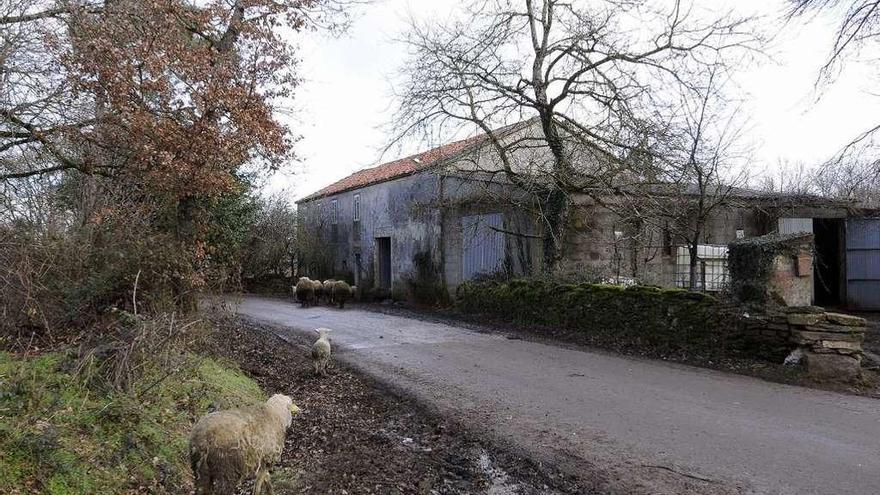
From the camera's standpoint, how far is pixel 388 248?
26.7 m

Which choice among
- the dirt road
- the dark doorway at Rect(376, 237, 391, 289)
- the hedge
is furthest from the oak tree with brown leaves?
the dark doorway at Rect(376, 237, 391, 289)

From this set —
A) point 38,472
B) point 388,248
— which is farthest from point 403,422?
point 388,248

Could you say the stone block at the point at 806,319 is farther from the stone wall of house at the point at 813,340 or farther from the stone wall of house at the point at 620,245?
the stone wall of house at the point at 620,245

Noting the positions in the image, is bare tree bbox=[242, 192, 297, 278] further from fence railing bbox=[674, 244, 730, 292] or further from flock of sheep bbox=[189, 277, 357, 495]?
flock of sheep bbox=[189, 277, 357, 495]

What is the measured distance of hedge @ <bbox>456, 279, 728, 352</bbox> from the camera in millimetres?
10422

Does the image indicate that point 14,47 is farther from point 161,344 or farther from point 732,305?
point 732,305

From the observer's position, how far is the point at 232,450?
4.16 metres

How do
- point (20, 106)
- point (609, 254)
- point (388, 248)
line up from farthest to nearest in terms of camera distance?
point (388, 248) < point (609, 254) < point (20, 106)

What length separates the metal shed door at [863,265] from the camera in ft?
60.0

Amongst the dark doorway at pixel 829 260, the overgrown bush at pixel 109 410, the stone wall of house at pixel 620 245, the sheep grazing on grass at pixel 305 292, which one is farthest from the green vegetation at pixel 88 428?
the dark doorway at pixel 829 260

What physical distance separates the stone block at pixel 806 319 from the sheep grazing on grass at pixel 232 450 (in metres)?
7.78

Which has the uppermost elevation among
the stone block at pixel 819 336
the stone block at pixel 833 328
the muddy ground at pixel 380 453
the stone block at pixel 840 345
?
the stone block at pixel 833 328

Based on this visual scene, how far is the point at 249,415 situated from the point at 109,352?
2211 mm

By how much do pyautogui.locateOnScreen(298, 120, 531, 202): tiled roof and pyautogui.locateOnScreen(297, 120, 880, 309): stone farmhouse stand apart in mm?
91
